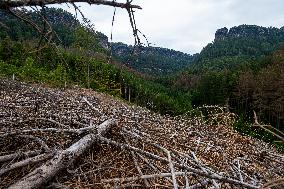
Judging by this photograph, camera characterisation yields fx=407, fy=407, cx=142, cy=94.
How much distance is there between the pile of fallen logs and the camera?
7.95 feet

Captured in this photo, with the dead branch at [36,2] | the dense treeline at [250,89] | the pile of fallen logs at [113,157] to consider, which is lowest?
the dense treeline at [250,89]

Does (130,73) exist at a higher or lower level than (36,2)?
lower

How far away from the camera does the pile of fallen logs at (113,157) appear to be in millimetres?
2422

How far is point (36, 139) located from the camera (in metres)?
2.83

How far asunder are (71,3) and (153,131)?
72.4 inches

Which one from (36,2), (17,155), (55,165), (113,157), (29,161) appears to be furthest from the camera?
(113,157)

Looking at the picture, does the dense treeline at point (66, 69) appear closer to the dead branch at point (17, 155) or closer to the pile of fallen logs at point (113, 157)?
the pile of fallen logs at point (113, 157)

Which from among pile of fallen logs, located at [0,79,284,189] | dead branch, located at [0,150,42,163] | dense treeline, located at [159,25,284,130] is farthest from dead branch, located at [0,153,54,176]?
dense treeline, located at [159,25,284,130]

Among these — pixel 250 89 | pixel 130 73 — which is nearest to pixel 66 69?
pixel 130 73

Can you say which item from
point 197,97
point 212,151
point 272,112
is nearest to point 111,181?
point 212,151

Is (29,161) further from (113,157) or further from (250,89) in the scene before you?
(250,89)

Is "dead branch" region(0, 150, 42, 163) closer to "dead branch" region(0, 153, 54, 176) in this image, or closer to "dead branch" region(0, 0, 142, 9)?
"dead branch" region(0, 153, 54, 176)

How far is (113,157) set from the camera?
2.84 m

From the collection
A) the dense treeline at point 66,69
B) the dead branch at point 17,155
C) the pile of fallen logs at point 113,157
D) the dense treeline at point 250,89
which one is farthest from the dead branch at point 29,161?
the dense treeline at point 250,89
